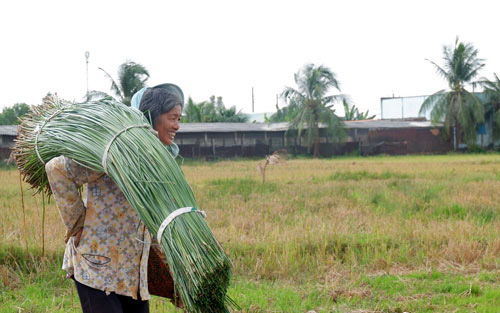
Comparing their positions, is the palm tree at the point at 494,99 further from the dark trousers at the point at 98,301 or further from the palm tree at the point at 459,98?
the dark trousers at the point at 98,301

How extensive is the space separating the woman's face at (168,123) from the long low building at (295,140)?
903 inches

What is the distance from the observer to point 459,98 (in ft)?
89.4

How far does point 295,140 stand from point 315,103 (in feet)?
7.37

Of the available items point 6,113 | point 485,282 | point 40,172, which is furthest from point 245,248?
point 6,113

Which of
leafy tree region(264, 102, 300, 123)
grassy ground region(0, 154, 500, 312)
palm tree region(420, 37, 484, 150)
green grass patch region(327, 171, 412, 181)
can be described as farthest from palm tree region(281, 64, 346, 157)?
grassy ground region(0, 154, 500, 312)

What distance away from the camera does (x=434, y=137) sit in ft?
93.8

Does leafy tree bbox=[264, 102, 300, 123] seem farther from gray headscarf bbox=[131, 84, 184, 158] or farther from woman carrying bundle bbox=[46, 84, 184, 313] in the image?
woman carrying bundle bbox=[46, 84, 184, 313]

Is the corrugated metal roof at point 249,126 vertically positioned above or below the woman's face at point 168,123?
above

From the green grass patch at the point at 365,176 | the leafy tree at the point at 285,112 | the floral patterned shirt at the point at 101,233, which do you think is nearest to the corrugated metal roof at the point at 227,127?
the leafy tree at the point at 285,112

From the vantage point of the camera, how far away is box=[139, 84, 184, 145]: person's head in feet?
7.04

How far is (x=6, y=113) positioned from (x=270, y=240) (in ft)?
99.6

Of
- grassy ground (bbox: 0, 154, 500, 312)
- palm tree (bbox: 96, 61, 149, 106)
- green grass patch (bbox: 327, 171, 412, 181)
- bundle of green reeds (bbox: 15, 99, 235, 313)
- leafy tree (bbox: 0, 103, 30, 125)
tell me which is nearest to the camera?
bundle of green reeds (bbox: 15, 99, 235, 313)

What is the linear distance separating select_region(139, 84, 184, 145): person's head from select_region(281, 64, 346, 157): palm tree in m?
24.1

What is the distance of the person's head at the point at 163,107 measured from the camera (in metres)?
2.14
